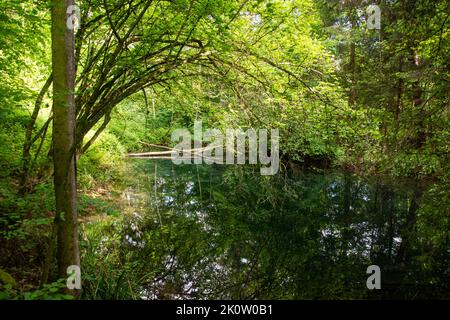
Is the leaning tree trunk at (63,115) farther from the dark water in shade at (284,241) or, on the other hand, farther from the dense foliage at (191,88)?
the dark water in shade at (284,241)

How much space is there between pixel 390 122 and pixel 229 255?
3943 millimetres

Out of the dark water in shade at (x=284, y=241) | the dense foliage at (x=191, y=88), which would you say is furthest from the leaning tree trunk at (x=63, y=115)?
the dark water in shade at (x=284, y=241)

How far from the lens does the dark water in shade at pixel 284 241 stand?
5816mm

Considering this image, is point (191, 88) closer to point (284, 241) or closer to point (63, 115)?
point (284, 241)

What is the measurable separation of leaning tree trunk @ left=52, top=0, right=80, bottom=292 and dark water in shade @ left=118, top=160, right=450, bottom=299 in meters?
2.10

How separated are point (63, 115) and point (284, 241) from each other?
5.87 meters

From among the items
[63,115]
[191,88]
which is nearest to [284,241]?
[191,88]

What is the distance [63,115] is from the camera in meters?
3.66

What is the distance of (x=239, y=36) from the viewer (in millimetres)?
6152
